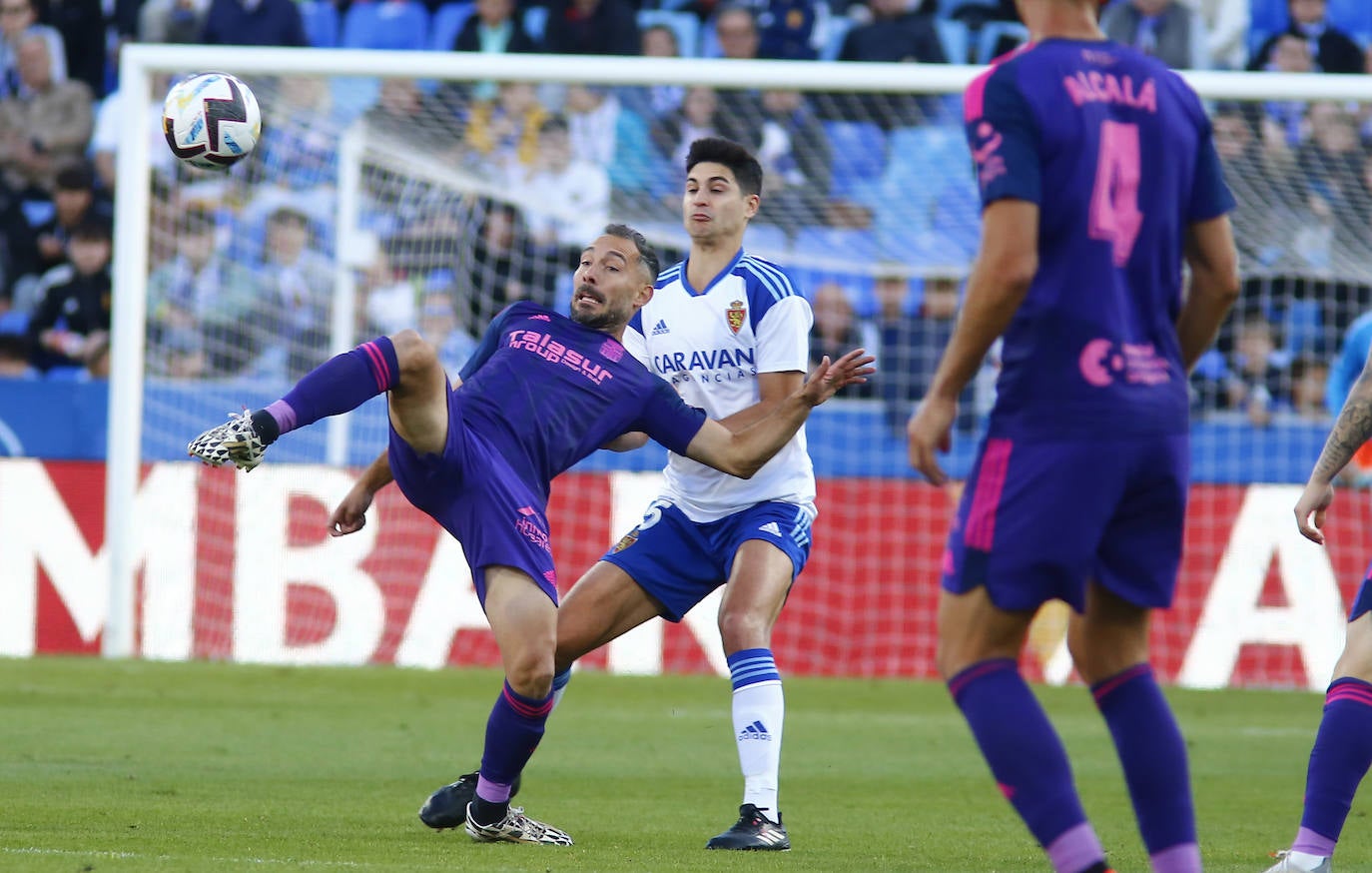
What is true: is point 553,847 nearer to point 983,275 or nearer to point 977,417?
point 983,275

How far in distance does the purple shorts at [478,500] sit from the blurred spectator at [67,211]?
10987mm

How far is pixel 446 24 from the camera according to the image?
1803 centimetres

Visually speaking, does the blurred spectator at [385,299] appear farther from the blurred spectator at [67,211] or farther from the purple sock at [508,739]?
the purple sock at [508,739]

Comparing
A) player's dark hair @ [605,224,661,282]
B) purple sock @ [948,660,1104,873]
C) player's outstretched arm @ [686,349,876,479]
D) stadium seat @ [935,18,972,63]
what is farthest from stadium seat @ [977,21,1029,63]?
purple sock @ [948,660,1104,873]

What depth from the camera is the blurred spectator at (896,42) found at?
A: 56.2 feet

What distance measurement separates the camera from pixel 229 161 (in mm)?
8664

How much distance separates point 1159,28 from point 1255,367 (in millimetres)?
4065

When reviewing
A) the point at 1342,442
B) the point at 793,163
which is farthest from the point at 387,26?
the point at 1342,442

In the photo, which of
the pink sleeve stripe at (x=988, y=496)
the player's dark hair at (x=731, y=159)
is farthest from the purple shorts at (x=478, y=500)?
the pink sleeve stripe at (x=988, y=496)

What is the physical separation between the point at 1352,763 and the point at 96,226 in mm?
13244

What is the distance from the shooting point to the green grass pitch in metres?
5.73

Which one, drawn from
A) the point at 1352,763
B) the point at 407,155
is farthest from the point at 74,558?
the point at 1352,763

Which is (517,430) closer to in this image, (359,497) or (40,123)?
(359,497)

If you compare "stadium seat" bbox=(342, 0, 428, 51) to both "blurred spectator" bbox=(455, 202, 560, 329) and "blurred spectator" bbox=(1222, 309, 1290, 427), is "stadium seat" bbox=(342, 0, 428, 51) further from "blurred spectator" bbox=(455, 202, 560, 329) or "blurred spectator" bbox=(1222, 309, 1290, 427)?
"blurred spectator" bbox=(1222, 309, 1290, 427)
